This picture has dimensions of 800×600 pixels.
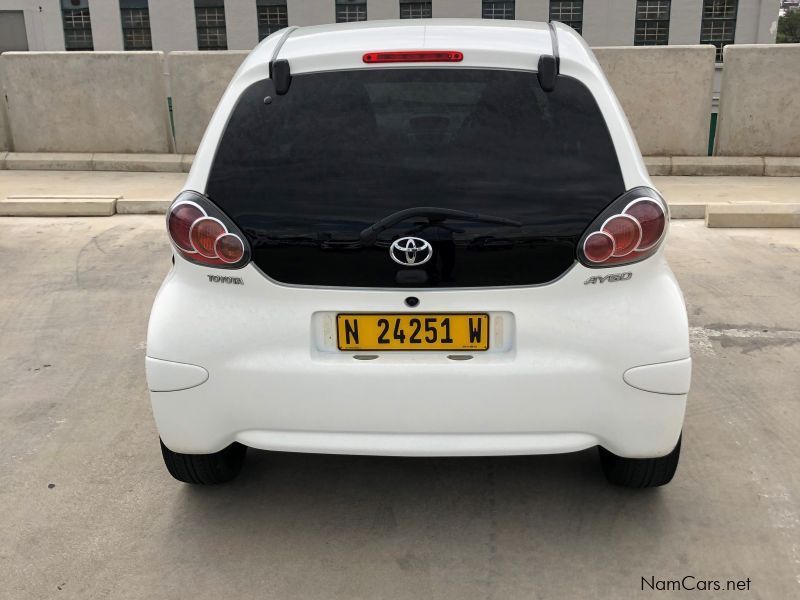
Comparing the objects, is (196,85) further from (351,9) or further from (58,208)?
(351,9)

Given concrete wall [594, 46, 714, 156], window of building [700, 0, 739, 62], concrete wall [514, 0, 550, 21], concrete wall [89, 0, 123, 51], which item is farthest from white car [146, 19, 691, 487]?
concrete wall [89, 0, 123, 51]

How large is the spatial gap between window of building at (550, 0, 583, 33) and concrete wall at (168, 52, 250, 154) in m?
32.5

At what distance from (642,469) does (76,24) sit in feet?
148

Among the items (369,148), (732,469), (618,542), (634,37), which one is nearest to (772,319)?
(732,469)

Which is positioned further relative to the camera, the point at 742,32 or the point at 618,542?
the point at 742,32

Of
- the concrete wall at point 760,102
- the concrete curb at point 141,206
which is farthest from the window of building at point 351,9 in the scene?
the concrete curb at point 141,206

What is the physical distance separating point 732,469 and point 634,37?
40025mm

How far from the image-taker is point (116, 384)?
4.67 meters

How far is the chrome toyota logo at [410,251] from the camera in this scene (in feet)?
9.40

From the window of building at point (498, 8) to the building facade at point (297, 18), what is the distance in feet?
0.14

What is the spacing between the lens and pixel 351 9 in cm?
4150

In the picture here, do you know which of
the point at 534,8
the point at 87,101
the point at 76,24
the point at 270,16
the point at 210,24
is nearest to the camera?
the point at 87,101

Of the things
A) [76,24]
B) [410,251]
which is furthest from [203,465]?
[76,24]

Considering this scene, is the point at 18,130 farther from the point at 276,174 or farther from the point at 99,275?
the point at 276,174
